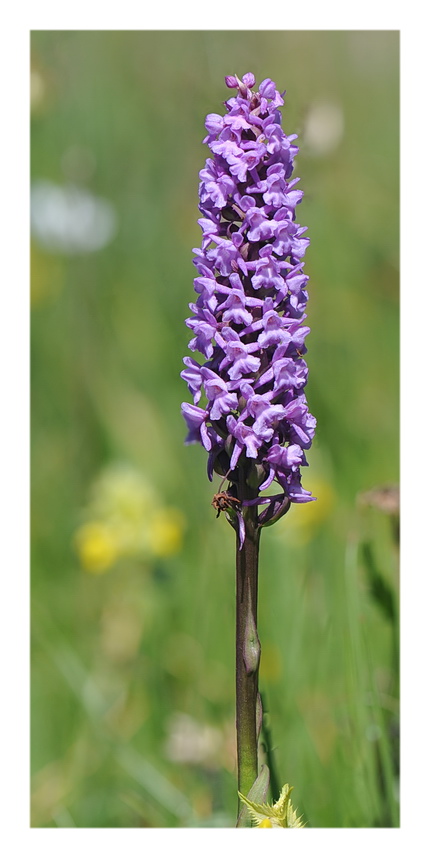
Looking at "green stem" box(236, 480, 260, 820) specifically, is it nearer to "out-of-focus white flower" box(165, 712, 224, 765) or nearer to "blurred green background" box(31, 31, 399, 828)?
"blurred green background" box(31, 31, 399, 828)

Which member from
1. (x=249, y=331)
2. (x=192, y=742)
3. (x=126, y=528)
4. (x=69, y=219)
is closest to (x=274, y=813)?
(x=249, y=331)

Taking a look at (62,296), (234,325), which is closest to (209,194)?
(234,325)

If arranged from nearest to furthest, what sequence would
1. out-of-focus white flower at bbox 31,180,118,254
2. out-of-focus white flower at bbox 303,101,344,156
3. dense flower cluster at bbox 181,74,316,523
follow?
1. dense flower cluster at bbox 181,74,316,523
2. out-of-focus white flower at bbox 303,101,344,156
3. out-of-focus white flower at bbox 31,180,118,254

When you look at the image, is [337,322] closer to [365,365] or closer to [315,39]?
[365,365]

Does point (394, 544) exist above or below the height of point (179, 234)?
below

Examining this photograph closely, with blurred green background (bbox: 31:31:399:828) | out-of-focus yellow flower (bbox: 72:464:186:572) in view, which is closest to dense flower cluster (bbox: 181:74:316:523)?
blurred green background (bbox: 31:31:399:828)

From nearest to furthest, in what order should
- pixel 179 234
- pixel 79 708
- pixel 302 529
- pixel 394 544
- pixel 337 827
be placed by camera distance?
pixel 337 827 < pixel 394 544 < pixel 79 708 < pixel 302 529 < pixel 179 234
